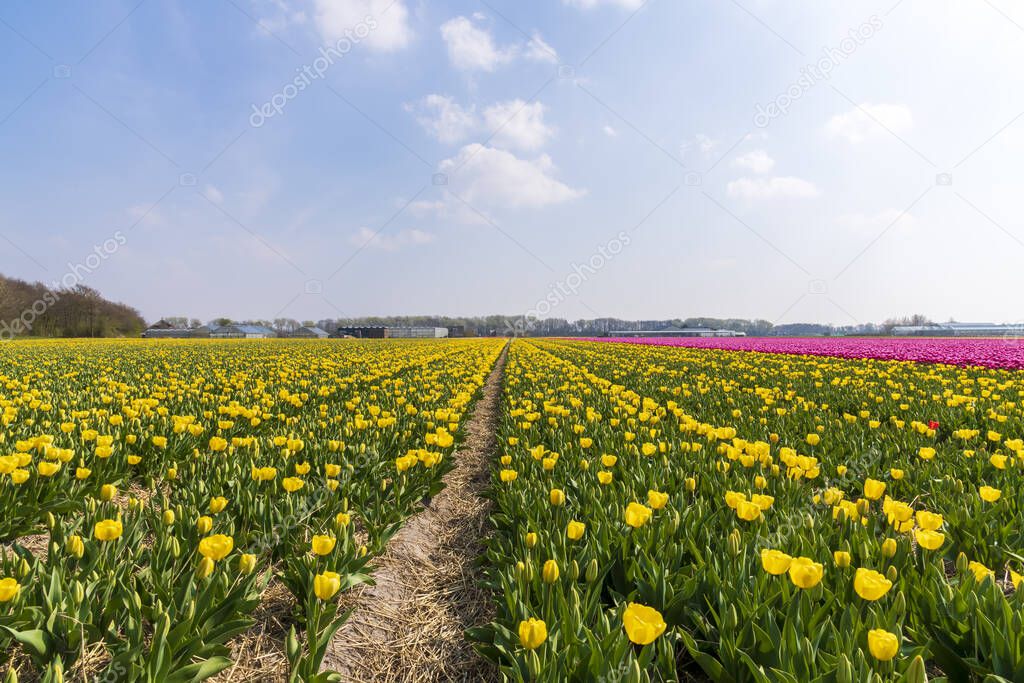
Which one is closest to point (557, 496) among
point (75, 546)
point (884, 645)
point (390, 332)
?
point (884, 645)

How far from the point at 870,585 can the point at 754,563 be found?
0.63 meters

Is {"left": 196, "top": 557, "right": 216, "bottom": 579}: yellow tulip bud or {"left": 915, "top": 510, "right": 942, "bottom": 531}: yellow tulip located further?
{"left": 915, "top": 510, "right": 942, "bottom": 531}: yellow tulip

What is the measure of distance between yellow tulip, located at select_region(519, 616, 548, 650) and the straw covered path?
0.66 metres

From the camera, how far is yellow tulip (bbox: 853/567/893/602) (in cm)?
165

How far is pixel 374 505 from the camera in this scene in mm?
3316

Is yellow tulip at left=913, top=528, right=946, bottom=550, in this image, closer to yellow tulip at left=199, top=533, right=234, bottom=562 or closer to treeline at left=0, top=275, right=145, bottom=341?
yellow tulip at left=199, top=533, right=234, bottom=562

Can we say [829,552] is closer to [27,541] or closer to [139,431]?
[27,541]

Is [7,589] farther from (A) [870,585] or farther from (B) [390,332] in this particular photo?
→ (B) [390,332]

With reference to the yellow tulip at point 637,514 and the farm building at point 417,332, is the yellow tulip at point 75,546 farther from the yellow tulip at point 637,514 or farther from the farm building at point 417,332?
the farm building at point 417,332

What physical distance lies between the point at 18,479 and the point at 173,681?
2.30 meters

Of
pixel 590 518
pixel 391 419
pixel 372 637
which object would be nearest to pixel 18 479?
pixel 372 637

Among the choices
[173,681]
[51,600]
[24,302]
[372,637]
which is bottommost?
[372,637]

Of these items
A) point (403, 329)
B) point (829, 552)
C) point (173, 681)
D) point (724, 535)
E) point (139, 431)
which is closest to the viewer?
point (173, 681)

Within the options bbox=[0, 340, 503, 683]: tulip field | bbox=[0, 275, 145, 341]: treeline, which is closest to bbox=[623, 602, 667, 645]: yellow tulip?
bbox=[0, 340, 503, 683]: tulip field
